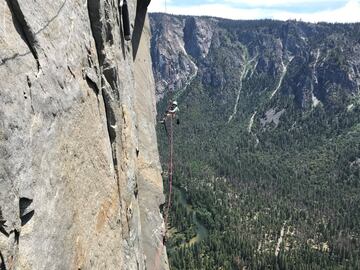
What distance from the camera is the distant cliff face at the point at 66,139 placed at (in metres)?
9.02

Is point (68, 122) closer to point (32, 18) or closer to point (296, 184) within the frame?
point (32, 18)

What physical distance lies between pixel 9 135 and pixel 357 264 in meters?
112

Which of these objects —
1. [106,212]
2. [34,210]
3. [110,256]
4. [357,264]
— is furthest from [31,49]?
[357,264]

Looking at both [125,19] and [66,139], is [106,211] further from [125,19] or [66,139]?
[125,19]

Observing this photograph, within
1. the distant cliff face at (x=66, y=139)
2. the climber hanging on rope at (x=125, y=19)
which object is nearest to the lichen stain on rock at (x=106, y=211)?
the distant cliff face at (x=66, y=139)

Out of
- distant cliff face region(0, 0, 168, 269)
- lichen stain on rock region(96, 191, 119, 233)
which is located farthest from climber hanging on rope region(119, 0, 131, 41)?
lichen stain on rock region(96, 191, 119, 233)

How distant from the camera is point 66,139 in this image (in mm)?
11180

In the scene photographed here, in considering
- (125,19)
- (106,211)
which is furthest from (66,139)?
(125,19)

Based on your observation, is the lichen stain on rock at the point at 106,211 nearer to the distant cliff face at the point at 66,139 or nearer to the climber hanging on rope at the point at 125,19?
the distant cliff face at the point at 66,139

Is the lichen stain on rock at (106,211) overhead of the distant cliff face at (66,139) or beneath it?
beneath

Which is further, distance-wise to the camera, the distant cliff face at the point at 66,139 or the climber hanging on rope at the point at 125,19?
the climber hanging on rope at the point at 125,19

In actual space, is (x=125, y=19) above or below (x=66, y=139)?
above

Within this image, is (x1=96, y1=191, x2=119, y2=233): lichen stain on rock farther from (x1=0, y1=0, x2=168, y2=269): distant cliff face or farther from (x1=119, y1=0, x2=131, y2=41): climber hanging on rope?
(x1=119, y1=0, x2=131, y2=41): climber hanging on rope

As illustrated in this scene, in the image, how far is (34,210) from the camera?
962cm
